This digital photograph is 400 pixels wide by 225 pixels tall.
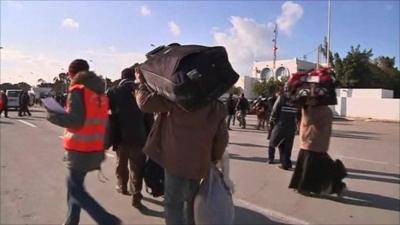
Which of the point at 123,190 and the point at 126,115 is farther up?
the point at 126,115

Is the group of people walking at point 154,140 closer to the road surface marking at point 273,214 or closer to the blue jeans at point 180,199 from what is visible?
the blue jeans at point 180,199

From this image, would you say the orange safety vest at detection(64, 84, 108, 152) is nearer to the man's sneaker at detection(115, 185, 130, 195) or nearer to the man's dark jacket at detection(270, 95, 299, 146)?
the man's sneaker at detection(115, 185, 130, 195)

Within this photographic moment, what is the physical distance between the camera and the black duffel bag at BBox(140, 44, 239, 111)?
12.6 ft

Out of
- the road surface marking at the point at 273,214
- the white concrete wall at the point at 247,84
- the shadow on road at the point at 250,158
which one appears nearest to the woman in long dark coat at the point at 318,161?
the road surface marking at the point at 273,214

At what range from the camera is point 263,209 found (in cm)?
681

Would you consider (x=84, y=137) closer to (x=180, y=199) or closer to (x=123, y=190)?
(x=180, y=199)

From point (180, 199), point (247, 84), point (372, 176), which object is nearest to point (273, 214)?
point (180, 199)

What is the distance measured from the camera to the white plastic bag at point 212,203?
4059 millimetres

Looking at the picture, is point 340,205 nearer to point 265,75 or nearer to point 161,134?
point 161,134

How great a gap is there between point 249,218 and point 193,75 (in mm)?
3062

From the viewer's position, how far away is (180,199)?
423 cm

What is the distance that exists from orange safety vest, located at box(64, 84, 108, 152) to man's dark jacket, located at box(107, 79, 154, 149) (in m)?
1.71

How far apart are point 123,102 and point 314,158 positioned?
312 centimetres

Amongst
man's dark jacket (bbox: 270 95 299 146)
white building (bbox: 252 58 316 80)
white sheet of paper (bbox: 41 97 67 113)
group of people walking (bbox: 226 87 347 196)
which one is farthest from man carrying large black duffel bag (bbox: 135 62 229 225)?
white building (bbox: 252 58 316 80)
